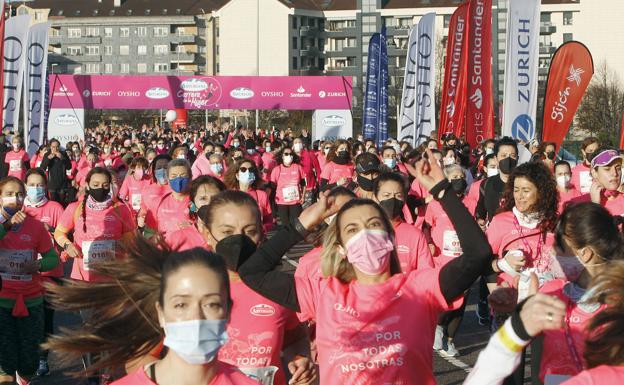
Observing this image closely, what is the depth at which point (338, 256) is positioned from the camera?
448 cm

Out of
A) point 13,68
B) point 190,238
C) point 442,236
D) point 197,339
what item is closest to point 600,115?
point 13,68

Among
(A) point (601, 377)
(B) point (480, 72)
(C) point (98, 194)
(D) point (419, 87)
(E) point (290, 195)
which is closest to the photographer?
(A) point (601, 377)

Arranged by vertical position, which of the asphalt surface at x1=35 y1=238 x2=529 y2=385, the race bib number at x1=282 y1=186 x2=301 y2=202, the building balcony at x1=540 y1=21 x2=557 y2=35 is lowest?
the asphalt surface at x1=35 y1=238 x2=529 y2=385

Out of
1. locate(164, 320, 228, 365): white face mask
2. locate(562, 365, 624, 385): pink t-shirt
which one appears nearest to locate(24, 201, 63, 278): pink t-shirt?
locate(164, 320, 228, 365): white face mask

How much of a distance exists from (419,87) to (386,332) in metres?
20.2

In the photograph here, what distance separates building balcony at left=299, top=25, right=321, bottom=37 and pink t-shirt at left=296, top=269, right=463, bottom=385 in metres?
106

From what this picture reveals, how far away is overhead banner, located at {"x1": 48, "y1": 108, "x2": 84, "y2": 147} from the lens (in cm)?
3391

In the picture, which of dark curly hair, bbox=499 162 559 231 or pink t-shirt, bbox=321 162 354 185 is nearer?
dark curly hair, bbox=499 162 559 231

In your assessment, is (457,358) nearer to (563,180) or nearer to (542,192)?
(563,180)

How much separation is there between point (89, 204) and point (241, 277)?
14.6 feet

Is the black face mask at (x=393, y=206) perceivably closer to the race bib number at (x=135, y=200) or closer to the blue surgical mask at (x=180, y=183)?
the blue surgical mask at (x=180, y=183)

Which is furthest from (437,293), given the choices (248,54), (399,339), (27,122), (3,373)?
(248,54)

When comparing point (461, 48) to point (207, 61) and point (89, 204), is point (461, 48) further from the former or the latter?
point (207, 61)

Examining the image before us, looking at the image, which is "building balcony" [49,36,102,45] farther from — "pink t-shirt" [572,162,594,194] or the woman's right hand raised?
the woman's right hand raised
